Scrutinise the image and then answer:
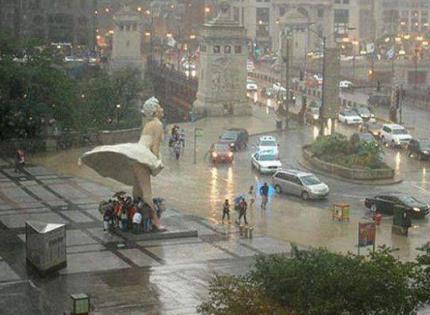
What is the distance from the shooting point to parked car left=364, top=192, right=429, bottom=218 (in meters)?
44.1

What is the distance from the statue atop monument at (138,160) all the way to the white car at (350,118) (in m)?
43.0

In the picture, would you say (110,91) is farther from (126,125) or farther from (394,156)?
(394,156)

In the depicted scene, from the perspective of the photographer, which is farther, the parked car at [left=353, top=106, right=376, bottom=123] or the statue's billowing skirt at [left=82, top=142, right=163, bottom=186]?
the parked car at [left=353, top=106, right=376, bottom=123]

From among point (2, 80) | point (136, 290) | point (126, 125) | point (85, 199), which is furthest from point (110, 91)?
point (136, 290)

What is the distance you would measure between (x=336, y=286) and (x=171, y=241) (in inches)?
691

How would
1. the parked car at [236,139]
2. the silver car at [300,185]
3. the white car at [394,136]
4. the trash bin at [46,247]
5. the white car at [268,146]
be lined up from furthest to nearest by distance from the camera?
1. the white car at [394,136]
2. the parked car at [236,139]
3. the white car at [268,146]
4. the silver car at [300,185]
5. the trash bin at [46,247]

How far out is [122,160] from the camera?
38.4m

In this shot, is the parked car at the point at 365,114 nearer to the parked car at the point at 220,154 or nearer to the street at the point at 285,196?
the street at the point at 285,196

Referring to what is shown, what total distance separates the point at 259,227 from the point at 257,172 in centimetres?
1548

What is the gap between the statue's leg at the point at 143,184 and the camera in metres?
38.5

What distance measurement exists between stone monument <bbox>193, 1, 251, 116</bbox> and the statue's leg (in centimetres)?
4721

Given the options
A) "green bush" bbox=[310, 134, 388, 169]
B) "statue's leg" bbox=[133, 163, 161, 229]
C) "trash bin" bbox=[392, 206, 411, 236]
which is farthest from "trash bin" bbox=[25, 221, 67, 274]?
"green bush" bbox=[310, 134, 388, 169]

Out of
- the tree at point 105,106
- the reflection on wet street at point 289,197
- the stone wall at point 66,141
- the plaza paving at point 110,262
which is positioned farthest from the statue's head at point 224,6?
the plaza paving at point 110,262

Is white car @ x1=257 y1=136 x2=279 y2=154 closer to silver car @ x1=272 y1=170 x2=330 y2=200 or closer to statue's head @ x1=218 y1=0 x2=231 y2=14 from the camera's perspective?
silver car @ x1=272 y1=170 x2=330 y2=200
